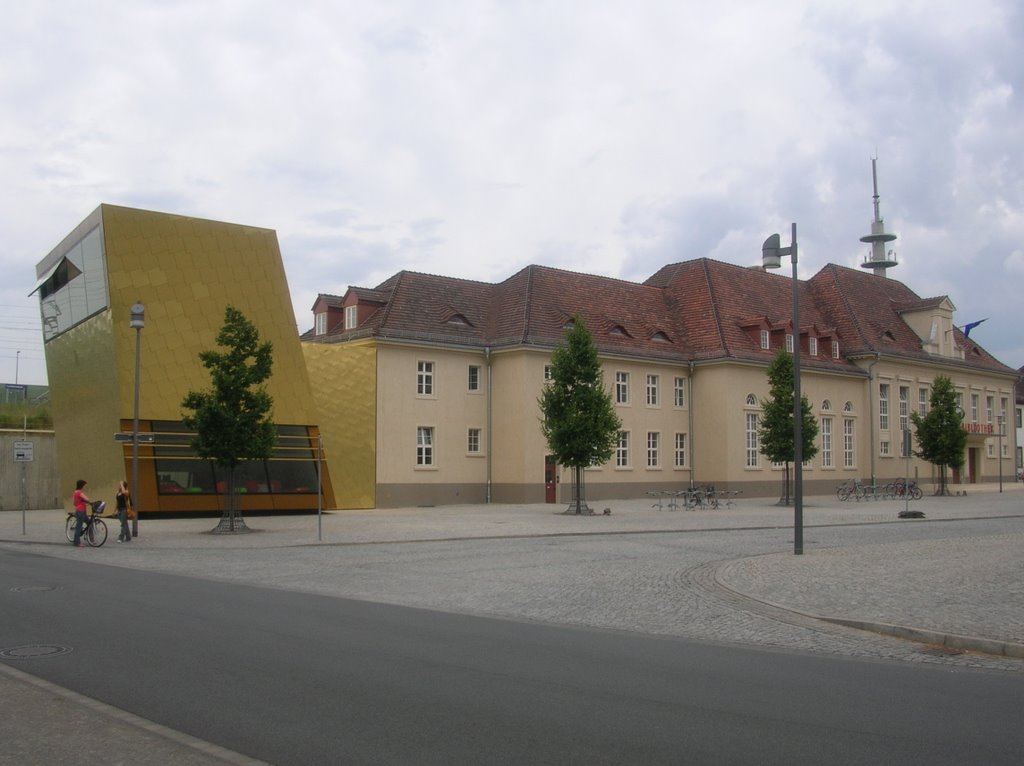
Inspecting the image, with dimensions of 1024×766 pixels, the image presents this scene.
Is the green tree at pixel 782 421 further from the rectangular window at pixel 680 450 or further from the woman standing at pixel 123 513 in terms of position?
the woman standing at pixel 123 513

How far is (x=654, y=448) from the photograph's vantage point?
53.2 meters

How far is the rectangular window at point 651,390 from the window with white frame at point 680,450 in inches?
96.3

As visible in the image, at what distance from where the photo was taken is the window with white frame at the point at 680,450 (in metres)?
54.3

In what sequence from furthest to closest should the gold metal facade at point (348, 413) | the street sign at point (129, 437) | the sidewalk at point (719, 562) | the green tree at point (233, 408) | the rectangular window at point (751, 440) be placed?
the rectangular window at point (751, 440) < the gold metal facade at point (348, 413) < the green tree at point (233, 408) < the street sign at point (129, 437) < the sidewalk at point (719, 562)

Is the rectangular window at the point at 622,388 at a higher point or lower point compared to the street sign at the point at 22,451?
higher

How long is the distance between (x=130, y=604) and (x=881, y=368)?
184 feet

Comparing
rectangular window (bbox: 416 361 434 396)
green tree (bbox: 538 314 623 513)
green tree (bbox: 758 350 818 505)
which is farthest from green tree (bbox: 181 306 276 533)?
green tree (bbox: 758 350 818 505)

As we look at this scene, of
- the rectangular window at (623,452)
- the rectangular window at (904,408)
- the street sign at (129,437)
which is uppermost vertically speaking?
the rectangular window at (904,408)

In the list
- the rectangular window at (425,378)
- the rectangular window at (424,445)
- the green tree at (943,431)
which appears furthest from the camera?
the green tree at (943,431)

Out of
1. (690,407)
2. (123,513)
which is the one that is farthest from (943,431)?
(123,513)

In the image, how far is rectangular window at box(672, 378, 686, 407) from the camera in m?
54.2

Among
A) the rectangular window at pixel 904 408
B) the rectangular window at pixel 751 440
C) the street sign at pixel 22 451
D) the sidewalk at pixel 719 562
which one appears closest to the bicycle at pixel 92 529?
the sidewalk at pixel 719 562

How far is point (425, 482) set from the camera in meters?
45.2

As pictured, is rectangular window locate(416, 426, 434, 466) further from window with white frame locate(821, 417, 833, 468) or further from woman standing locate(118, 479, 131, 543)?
window with white frame locate(821, 417, 833, 468)
